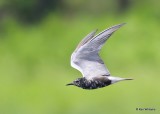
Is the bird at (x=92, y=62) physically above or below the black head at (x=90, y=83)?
above

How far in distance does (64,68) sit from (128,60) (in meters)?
0.75

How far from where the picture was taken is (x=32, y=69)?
976 centimetres

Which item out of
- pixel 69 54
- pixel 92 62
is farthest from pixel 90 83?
pixel 69 54

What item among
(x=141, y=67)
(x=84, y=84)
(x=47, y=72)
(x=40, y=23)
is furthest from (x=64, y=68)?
(x=84, y=84)

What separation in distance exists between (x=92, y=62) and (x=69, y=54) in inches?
177

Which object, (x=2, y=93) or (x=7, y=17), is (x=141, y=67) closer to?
(x=2, y=93)

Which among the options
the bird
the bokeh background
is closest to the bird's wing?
the bird

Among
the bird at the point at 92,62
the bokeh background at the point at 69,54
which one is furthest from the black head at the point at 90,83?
the bokeh background at the point at 69,54

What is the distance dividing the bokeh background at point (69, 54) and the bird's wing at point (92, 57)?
1.76m

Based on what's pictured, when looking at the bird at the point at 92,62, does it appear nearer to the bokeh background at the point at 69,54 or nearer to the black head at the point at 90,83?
the black head at the point at 90,83

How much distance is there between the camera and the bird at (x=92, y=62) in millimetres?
5297

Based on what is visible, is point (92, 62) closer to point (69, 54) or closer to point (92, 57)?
point (92, 57)

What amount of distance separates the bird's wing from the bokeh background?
176cm

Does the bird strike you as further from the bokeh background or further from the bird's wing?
the bokeh background
